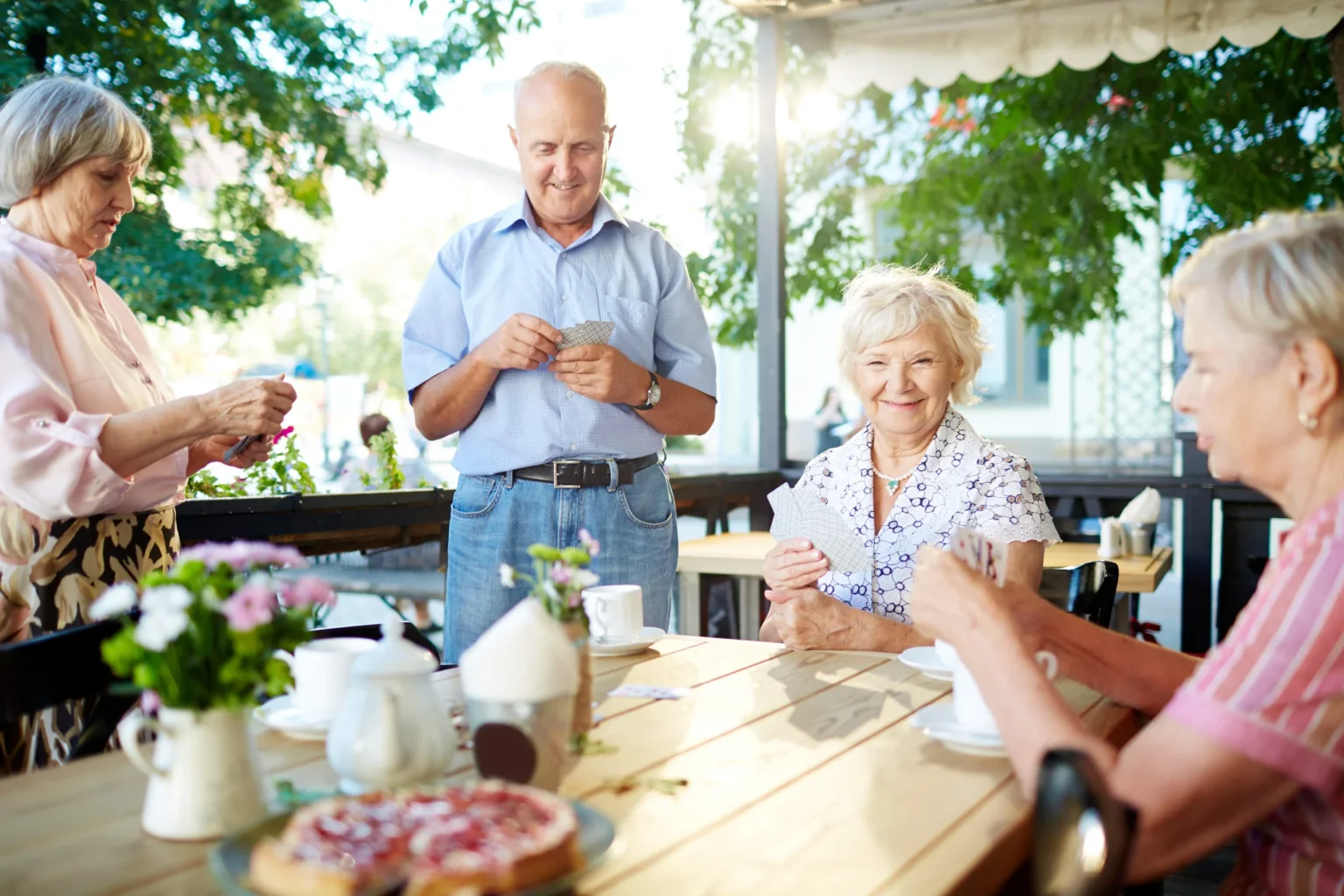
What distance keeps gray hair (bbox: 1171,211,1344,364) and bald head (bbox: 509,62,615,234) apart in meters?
1.35

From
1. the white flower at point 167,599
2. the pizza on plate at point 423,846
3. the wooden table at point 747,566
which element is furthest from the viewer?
the wooden table at point 747,566

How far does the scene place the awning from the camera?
4332 millimetres

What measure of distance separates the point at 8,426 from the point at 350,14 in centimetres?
408

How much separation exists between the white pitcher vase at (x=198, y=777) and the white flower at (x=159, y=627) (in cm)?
9

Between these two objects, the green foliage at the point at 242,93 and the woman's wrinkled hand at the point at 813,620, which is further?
the green foliage at the point at 242,93

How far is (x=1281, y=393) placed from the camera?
1.15 metres

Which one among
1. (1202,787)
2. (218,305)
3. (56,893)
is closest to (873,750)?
(1202,787)

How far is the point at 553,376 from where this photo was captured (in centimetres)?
233

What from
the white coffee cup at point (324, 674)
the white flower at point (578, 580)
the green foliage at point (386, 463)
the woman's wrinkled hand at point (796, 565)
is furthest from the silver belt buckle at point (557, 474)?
the green foliage at point (386, 463)

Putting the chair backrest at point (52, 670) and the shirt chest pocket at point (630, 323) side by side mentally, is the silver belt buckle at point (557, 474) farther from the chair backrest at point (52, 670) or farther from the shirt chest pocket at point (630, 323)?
the chair backrest at point (52, 670)

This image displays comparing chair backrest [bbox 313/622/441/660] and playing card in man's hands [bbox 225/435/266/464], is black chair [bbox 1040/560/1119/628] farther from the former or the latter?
playing card in man's hands [bbox 225/435/266/464]

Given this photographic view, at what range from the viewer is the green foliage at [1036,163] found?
561 centimetres

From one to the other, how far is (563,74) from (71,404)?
1.05 meters

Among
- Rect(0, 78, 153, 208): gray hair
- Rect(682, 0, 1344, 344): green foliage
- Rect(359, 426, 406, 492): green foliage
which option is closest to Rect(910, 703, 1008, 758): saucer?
Rect(0, 78, 153, 208): gray hair
